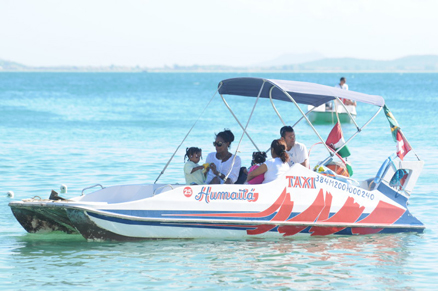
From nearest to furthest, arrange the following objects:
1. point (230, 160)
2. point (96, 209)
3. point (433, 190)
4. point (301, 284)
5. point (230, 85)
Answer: point (301, 284), point (96, 209), point (230, 160), point (230, 85), point (433, 190)

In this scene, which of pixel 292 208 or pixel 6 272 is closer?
pixel 6 272

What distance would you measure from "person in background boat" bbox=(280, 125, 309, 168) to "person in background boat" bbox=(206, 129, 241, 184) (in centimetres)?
75

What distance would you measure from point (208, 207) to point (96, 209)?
56.1 inches

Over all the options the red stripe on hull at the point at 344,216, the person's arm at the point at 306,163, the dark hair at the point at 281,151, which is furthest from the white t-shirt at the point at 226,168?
the red stripe on hull at the point at 344,216

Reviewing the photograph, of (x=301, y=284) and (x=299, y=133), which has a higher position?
(x=299, y=133)

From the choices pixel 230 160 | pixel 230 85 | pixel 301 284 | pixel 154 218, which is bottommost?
pixel 301 284

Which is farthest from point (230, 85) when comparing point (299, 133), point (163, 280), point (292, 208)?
point (299, 133)

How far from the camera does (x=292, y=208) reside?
9734mm

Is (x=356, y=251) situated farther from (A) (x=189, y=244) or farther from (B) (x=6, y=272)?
(B) (x=6, y=272)

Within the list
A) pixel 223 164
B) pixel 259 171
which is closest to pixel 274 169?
pixel 259 171

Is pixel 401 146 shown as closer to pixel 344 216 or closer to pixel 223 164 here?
pixel 344 216

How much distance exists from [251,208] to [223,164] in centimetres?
108

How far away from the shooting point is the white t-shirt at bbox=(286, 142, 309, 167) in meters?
10.4

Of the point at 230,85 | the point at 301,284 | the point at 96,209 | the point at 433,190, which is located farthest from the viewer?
A: the point at 433,190
